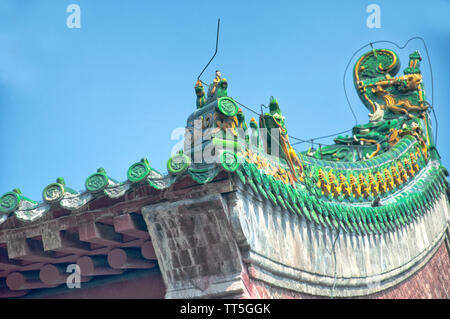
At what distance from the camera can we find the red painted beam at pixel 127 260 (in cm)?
935

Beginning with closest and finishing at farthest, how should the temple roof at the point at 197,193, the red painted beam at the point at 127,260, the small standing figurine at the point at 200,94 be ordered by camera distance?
the temple roof at the point at 197,193
the red painted beam at the point at 127,260
the small standing figurine at the point at 200,94

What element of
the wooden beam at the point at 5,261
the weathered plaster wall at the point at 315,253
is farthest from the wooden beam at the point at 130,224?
the wooden beam at the point at 5,261

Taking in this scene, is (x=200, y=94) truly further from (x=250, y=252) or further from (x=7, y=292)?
(x=7, y=292)

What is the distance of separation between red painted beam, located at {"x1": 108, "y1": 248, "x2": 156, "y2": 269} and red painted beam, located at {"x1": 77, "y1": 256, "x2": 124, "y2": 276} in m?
0.21

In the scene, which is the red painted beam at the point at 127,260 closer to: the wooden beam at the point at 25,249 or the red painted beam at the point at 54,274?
the red painted beam at the point at 54,274

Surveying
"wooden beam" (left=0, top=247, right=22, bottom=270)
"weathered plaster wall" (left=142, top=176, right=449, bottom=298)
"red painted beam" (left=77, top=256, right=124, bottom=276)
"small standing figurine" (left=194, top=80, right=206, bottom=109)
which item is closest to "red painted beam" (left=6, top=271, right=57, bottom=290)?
"wooden beam" (left=0, top=247, right=22, bottom=270)

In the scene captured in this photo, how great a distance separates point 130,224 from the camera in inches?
346

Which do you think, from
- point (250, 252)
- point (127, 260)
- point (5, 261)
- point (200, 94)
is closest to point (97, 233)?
point (127, 260)

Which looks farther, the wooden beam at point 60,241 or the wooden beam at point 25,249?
the wooden beam at point 25,249

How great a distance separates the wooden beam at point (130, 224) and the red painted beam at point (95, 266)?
2.64 ft

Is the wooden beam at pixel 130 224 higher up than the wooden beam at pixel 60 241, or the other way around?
the wooden beam at pixel 130 224

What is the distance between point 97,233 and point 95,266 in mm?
742

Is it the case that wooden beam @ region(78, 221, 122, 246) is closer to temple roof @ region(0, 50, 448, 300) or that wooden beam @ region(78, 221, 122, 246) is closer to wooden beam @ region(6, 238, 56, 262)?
temple roof @ region(0, 50, 448, 300)

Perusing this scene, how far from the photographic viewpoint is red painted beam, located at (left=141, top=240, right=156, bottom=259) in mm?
9219
